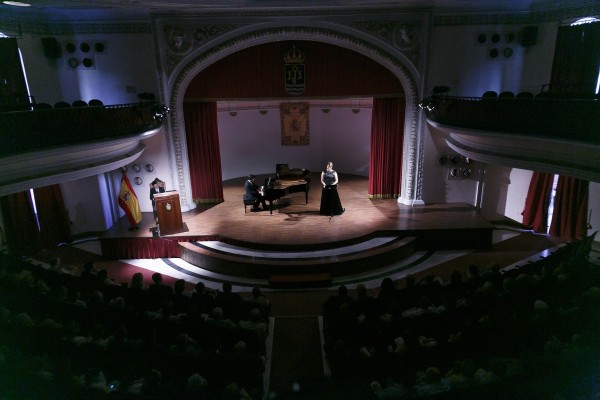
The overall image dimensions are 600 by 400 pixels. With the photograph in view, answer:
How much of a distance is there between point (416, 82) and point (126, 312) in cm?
885

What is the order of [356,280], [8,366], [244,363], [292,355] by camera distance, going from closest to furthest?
[8,366], [244,363], [292,355], [356,280]

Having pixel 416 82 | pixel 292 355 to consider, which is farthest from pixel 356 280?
pixel 416 82

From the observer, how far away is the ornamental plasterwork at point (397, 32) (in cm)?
991

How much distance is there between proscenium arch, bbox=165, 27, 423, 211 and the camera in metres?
9.96

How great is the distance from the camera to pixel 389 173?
11.6 meters

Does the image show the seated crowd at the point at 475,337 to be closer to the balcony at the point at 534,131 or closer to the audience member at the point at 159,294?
the balcony at the point at 534,131

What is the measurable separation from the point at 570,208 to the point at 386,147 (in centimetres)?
479

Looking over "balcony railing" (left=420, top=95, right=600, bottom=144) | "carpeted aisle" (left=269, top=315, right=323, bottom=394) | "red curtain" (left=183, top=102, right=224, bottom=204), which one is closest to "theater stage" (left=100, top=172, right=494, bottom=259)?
"red curtain" (left=183, top=102, right=224, bottom=204)

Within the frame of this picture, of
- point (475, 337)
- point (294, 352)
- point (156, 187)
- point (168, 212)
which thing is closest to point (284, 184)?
point (168, 212)

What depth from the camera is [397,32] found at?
10.0 meters

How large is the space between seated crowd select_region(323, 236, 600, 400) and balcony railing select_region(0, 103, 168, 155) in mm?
5380

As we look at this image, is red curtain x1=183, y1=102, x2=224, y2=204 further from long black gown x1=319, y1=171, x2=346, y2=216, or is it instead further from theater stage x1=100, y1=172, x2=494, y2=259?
long black gown x1=319, y1=171, x2=346, y2=216

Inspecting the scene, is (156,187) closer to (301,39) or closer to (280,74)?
(280,74)

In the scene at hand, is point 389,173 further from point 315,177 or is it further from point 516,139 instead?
point 516,139
